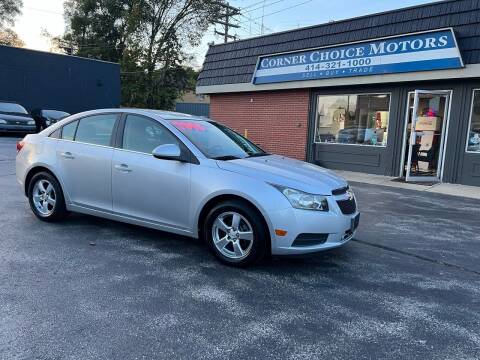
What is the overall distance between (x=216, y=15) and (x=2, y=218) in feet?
113

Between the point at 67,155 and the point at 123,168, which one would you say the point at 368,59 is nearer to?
the point at 123,168

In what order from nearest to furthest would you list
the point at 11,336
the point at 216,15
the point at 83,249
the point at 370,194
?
the point at 11,336, the point at 83,249, the point at 370,194, the point at 216,15

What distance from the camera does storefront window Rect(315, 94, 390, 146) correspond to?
12.0 meters

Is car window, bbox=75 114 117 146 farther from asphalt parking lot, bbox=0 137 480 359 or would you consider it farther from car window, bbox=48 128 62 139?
asphalt parking lot, bbox=0 137 480 359

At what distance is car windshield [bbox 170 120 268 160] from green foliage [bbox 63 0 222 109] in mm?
33197

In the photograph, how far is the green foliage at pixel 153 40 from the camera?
3647 centimetres

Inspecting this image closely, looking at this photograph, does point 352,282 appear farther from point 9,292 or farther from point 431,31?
point 431,31

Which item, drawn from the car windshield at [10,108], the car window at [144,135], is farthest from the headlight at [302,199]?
the car windshield at [10,108]

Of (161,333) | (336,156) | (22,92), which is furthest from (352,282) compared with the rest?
(22,92)

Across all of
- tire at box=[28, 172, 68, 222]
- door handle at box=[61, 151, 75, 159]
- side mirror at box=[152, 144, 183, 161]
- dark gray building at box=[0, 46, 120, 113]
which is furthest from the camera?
dark gray building at box=[0, 46, 120, 113]

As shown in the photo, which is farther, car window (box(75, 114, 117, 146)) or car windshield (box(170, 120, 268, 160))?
car window (box(75, 114, 117, 146))

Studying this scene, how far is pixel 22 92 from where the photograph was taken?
24.3m

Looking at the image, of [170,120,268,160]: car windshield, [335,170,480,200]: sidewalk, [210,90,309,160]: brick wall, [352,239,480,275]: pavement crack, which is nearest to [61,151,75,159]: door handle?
[170,120,268,160]: car windshield

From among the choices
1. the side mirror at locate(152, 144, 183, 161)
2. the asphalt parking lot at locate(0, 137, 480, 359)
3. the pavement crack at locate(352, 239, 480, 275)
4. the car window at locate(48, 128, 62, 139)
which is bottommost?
the asphalt parking lot at locate(0, 137, 480, 359)
